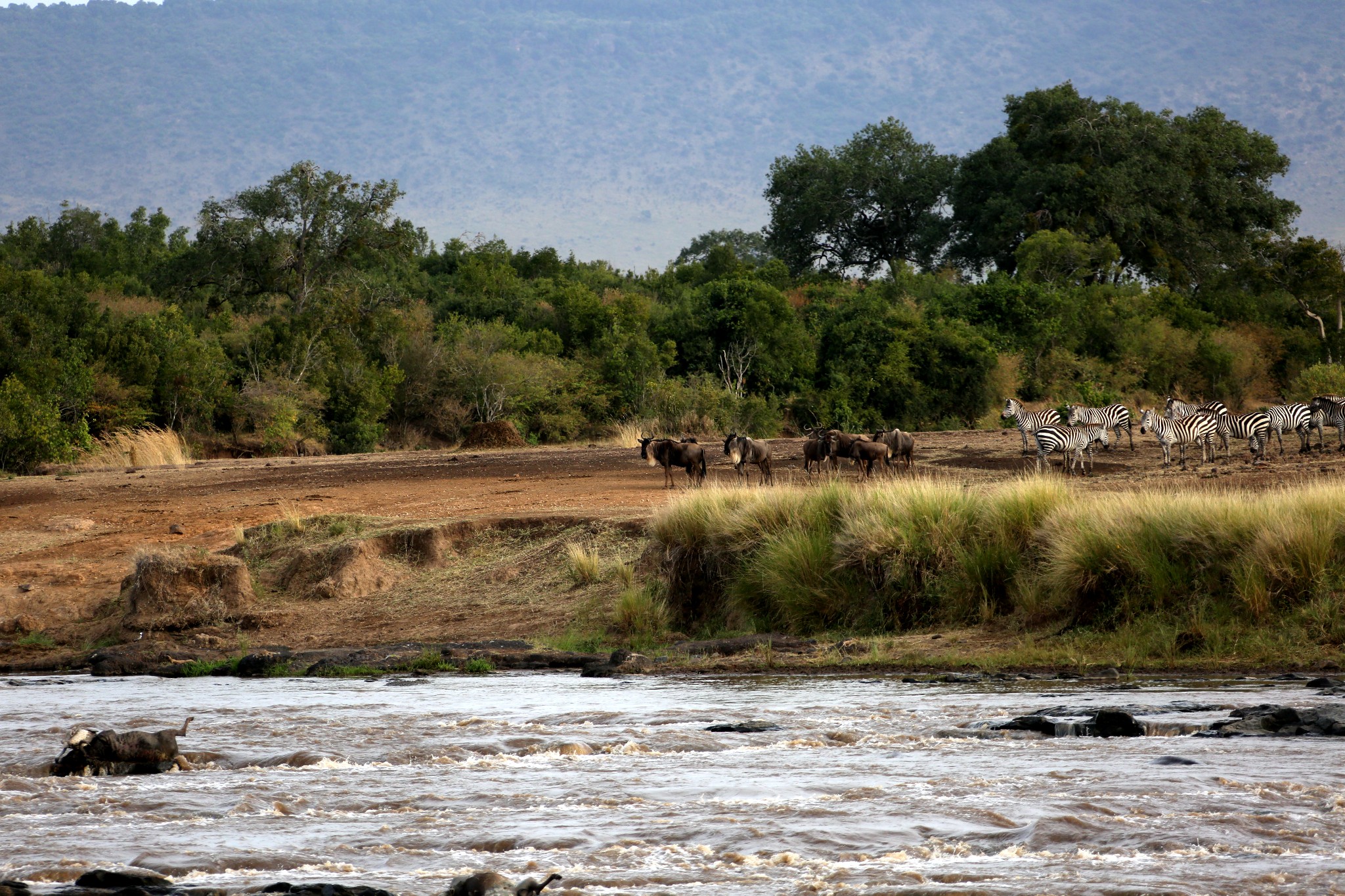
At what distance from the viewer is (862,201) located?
7038 cm

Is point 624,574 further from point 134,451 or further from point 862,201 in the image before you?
point 862,201

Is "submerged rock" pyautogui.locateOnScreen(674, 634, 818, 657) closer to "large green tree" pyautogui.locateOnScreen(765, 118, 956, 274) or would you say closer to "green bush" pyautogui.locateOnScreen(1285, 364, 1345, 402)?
"green bush" pyautogui.locateOnScreen(1285, 364, 1345, 402)

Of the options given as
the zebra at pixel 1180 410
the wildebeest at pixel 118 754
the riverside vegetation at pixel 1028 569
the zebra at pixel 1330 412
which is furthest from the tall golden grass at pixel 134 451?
the zebra at pixel 1330 412

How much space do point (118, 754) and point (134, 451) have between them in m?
23.9

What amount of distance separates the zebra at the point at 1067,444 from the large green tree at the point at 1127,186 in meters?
37.7

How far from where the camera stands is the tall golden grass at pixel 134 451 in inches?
1166

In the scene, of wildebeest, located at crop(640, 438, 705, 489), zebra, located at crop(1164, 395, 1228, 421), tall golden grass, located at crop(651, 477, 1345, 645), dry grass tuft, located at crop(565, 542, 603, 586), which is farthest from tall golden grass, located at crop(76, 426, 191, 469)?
zebra, located at crop(1164, 395, 1228, 421)

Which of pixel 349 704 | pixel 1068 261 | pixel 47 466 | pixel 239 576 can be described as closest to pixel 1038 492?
pixel 349 704

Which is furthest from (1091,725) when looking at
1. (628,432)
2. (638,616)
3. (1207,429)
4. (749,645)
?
(628,432)

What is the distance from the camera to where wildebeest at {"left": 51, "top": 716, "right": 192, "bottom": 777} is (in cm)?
794

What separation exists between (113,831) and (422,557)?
11.4 m

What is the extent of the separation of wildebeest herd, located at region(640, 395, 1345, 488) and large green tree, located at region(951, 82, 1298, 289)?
35.9 m

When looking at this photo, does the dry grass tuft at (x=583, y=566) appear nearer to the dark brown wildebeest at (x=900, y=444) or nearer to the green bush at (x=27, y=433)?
the dark brown wildebeest at (x=900, y=444)

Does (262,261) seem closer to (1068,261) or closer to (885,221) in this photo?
(1068,261)
